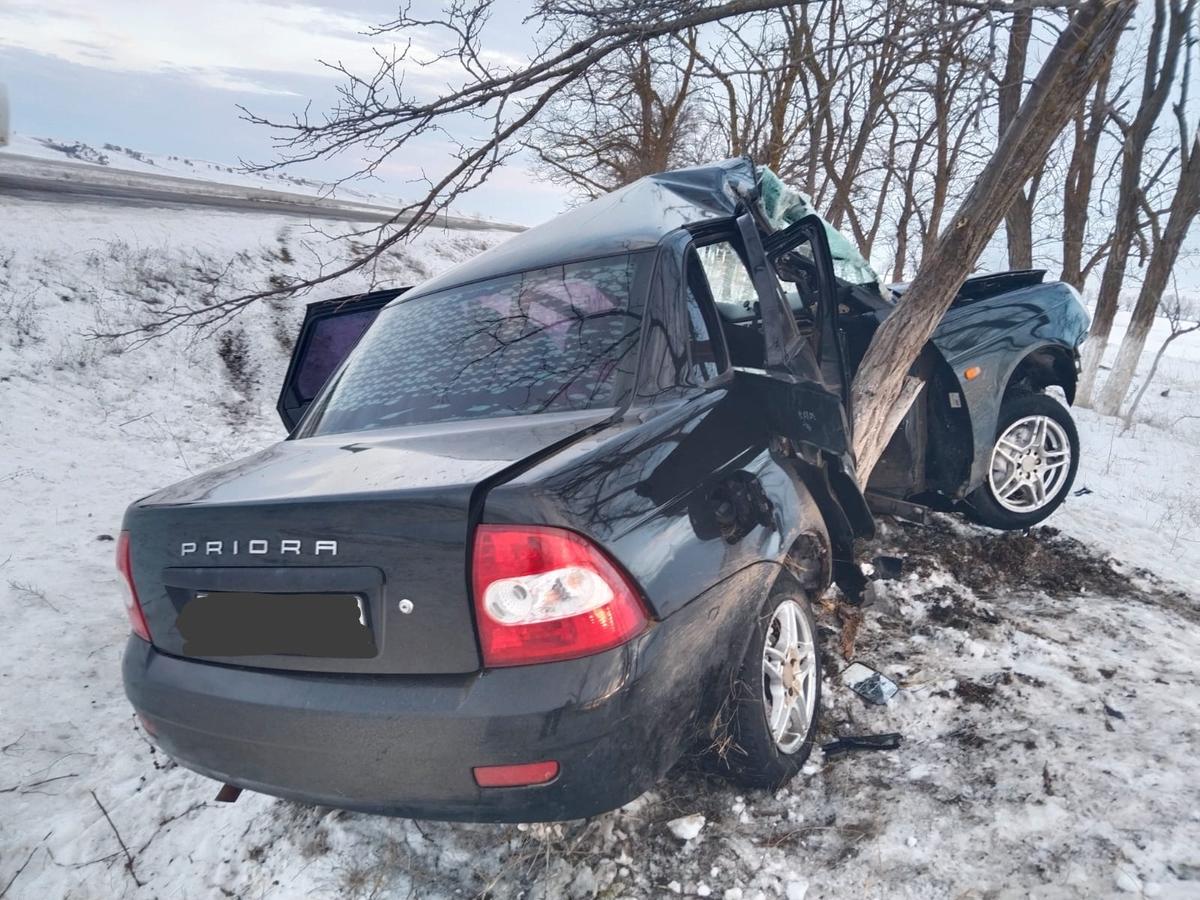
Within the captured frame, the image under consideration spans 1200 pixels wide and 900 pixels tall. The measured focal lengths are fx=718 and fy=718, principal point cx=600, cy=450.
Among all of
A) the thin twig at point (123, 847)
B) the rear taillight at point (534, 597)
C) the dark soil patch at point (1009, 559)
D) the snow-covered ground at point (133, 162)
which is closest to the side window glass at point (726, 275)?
the rear taillight at point (534, 597)

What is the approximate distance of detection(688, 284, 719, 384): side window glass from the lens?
2.32 m

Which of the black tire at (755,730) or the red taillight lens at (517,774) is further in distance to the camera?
the black tire at (755,730)

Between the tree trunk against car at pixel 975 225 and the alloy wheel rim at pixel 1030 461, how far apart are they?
94 centimetres

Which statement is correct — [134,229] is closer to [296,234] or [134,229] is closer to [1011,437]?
[296,234]

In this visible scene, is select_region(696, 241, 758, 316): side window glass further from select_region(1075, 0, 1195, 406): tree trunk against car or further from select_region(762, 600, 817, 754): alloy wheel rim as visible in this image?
select_region(1075, 0, 1195, 406): tree trunk against car

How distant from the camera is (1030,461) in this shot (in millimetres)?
4590

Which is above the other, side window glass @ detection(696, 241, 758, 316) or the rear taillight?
side window glass @ detection(696, 241, 758, 316)

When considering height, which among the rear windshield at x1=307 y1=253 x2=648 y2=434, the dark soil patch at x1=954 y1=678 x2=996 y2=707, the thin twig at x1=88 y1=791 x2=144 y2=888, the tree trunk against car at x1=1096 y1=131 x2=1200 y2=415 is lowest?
the thin twig at x1=88 y1=791 x2=144 y2=888

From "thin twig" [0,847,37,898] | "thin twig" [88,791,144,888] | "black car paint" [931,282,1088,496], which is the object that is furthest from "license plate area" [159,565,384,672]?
"black car paint" [931,282,1088,496]

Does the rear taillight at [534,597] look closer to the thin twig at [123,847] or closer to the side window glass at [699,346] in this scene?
the side window glass at [699,346]

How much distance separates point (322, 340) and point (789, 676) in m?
3.23

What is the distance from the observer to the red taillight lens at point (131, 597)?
6.56 ft

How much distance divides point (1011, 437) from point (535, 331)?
3573 millimetres

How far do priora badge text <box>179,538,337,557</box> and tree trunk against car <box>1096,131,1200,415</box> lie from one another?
15.2 metres
